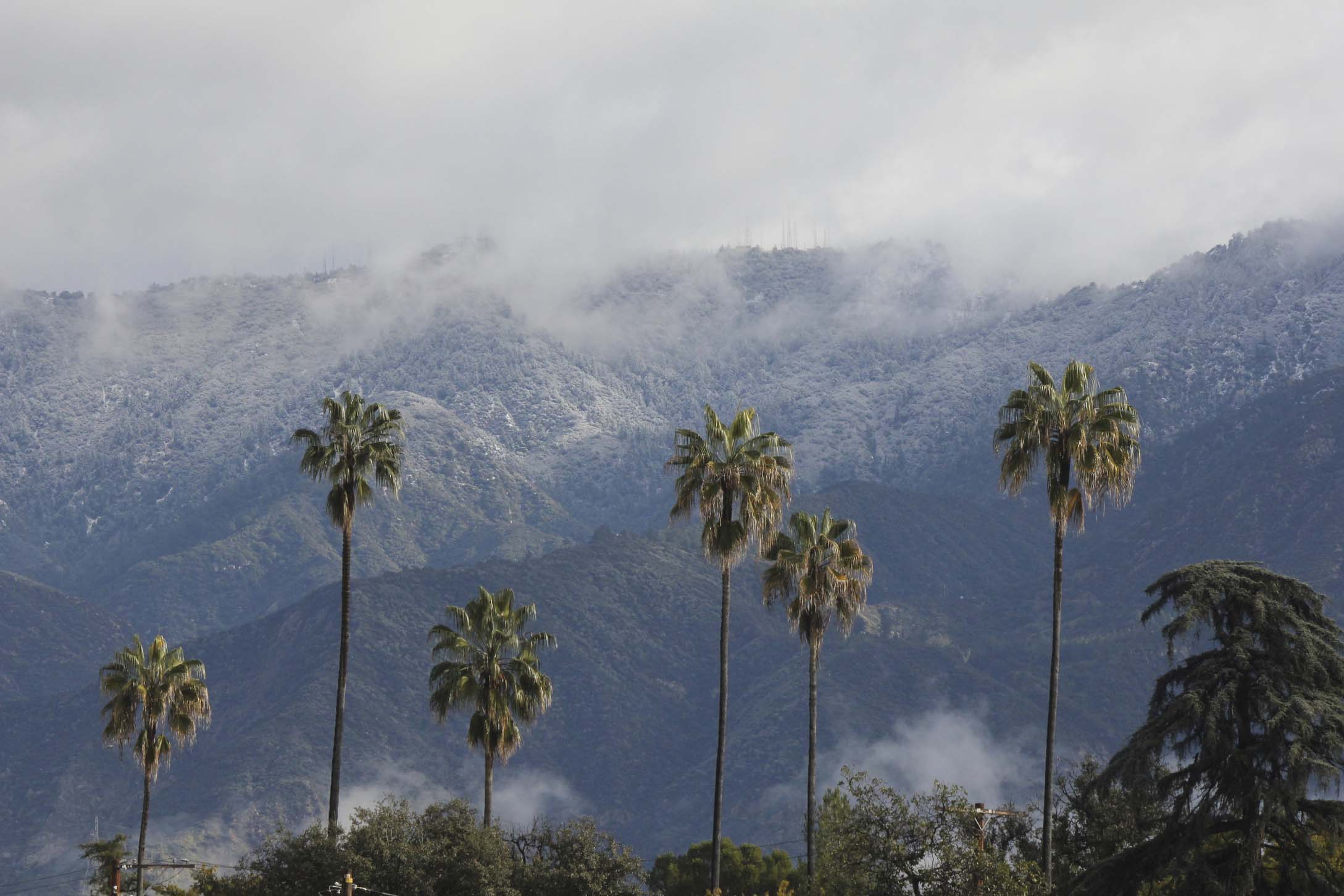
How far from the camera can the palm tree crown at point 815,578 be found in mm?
79500

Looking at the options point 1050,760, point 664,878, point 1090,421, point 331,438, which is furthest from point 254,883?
point 664,878

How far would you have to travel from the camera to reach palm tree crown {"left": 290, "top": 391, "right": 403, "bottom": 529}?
82000 millimetres

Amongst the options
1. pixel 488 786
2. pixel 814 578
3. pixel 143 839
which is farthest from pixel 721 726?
pixel 143 839

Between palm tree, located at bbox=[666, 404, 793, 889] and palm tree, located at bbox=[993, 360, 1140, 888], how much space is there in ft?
31.8

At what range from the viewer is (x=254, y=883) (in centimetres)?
8319

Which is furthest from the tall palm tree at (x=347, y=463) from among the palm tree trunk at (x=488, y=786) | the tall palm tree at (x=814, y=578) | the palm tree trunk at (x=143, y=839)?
the tall palm tree at (x=814, y=578)

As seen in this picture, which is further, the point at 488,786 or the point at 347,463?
the point at 488,786

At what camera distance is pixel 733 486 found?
77438 mm

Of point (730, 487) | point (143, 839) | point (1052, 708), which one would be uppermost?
point (730, 487)

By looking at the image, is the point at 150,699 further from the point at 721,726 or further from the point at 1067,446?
the point at 1067,446

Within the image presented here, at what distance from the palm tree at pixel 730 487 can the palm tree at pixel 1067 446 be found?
970 centimetres

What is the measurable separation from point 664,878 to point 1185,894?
420ft

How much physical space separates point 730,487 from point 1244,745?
1030 inches

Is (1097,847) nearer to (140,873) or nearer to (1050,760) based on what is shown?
(1050,760)
